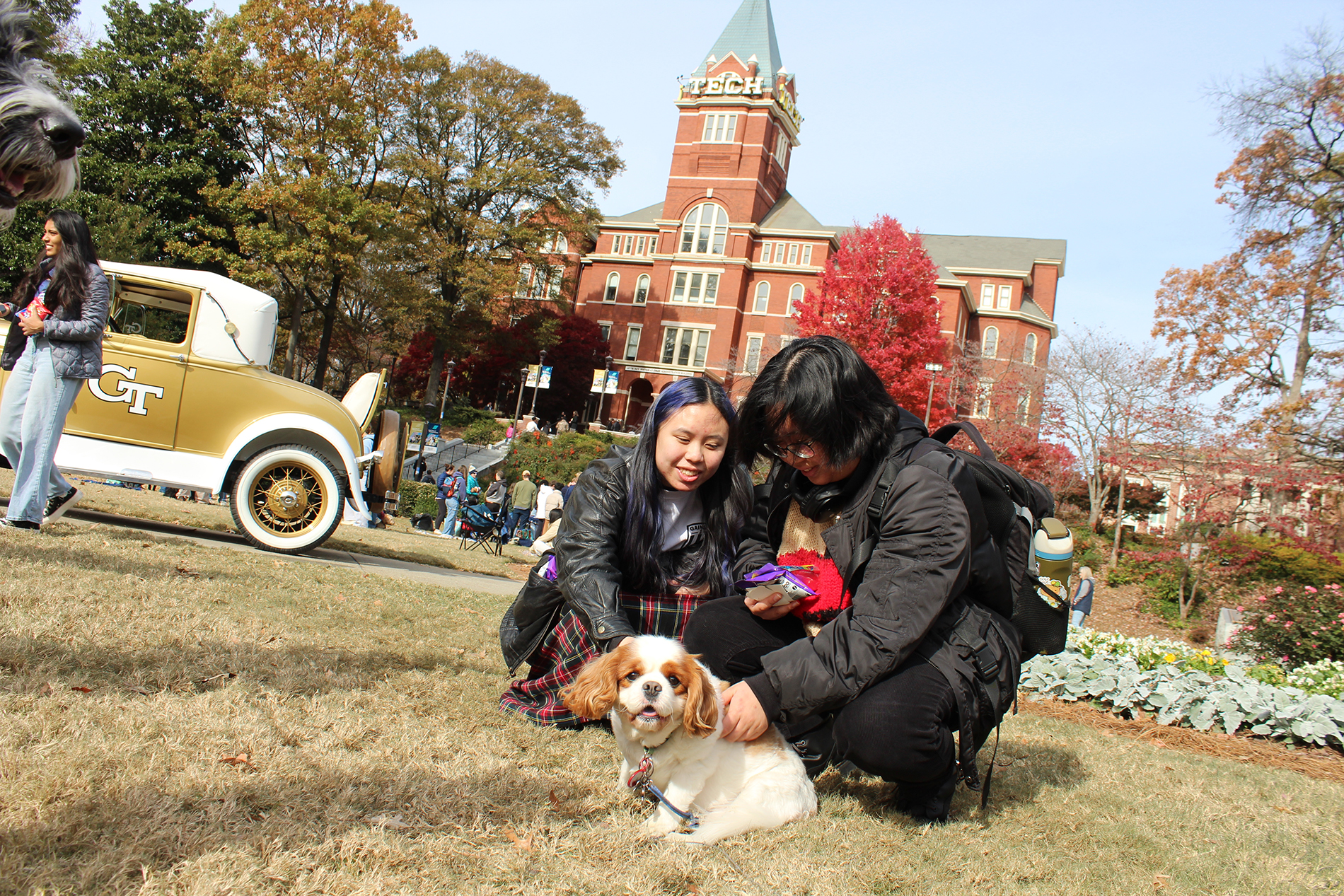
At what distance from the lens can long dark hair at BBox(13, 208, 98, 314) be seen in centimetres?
502

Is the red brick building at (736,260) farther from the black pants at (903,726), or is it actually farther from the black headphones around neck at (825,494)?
the black pants at (903,726)

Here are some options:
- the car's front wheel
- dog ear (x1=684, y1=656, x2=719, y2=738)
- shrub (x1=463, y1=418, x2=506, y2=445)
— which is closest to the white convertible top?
the car's front wheel

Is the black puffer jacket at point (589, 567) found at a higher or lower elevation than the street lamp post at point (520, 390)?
lower

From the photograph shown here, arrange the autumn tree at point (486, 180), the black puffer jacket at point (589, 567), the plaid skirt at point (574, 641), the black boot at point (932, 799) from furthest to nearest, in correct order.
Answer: the autumn tree at point (486, 180), the plaid skirt at point (574, 641), the black puffer jacket at point (589, 567), the black boot at point (932, 799)

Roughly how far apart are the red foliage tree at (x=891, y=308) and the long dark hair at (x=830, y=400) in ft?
102

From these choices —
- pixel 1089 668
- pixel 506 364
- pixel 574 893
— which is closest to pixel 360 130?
pixel 506 364

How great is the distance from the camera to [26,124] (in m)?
1.84

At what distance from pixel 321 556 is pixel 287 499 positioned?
64cm

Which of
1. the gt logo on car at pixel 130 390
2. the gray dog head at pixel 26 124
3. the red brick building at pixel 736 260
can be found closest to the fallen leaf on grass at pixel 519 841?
the gray dog head at pixel 26 124

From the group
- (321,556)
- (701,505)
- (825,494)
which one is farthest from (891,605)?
(321,556)

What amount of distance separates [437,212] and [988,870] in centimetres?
3973

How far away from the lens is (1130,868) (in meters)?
2.71

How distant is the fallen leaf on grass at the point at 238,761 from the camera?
7.78 feet

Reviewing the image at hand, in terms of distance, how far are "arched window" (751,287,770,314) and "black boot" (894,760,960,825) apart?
46.0m
